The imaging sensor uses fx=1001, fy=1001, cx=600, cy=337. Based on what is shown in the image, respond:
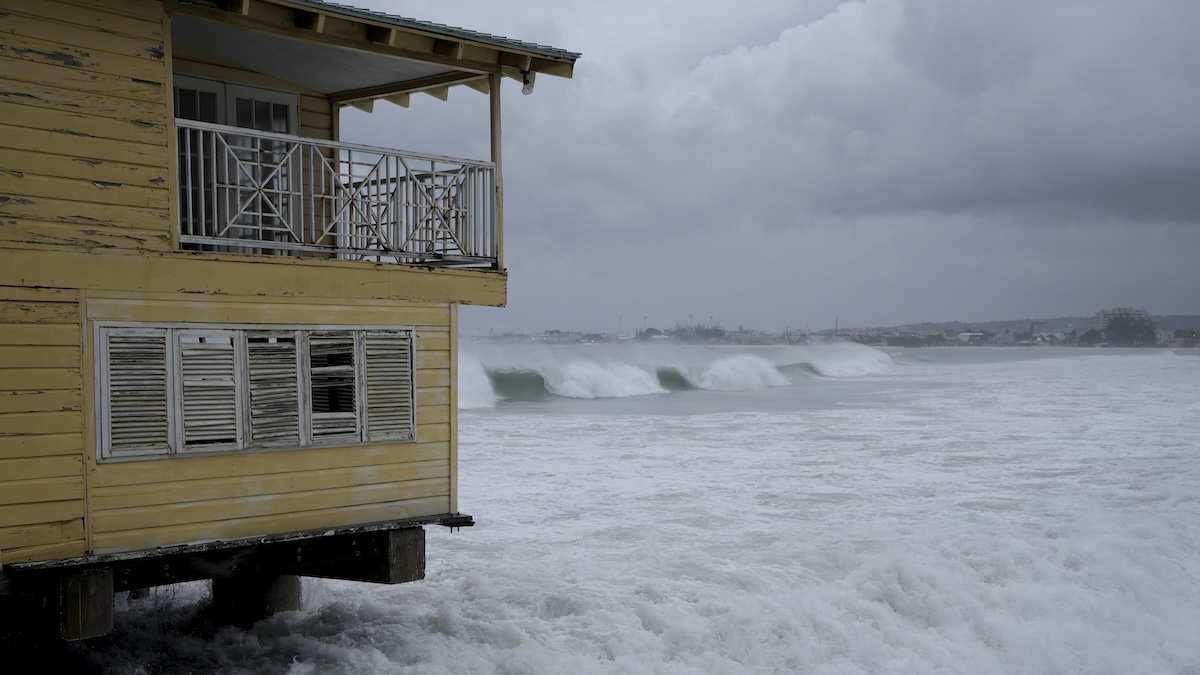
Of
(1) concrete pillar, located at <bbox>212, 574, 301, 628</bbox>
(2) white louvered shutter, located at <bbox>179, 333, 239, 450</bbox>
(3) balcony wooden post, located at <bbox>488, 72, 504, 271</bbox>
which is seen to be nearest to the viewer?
(2) white louvered shutter, located at <bbox>179, 333, 239, 450</bbox>

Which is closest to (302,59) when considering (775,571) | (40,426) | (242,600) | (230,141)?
(230,141)

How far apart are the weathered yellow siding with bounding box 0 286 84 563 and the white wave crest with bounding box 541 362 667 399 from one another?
4680cm

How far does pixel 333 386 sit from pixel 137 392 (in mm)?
1935

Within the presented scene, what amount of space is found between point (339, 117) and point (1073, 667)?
475 inches

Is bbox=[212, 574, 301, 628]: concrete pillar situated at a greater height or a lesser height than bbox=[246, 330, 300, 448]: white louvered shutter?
lesser

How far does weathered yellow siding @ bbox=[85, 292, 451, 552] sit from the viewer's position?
912 cm

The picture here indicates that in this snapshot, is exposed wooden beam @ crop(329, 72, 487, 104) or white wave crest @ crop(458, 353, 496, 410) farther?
white wave crest @ crop(458, 353, 496, 410)

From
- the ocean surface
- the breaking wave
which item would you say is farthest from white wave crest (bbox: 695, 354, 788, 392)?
the ocean surface

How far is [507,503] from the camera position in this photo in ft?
68.2

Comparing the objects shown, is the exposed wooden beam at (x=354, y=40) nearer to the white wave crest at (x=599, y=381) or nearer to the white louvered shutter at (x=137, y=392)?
the white louvered shutter at (x=137, y=392)

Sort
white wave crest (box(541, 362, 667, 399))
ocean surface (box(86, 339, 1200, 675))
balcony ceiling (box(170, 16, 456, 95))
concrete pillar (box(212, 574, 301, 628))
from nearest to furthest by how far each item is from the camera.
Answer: balcony ceiling (box(170, 16, 456, 95)), ocean surface (box(86, 339, 1200, 675)), concrete pillar (box(212, 574, 301, 628)), white wave crest (box(541, 362, 667, 399))

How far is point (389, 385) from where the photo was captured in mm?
10703

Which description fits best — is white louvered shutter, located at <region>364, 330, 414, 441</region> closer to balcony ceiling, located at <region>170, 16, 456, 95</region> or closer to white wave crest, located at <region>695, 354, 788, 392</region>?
balcony ceiling, located at <region>170, 16, 456, 95</region>

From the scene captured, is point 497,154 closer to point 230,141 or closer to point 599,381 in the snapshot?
point 230,141
